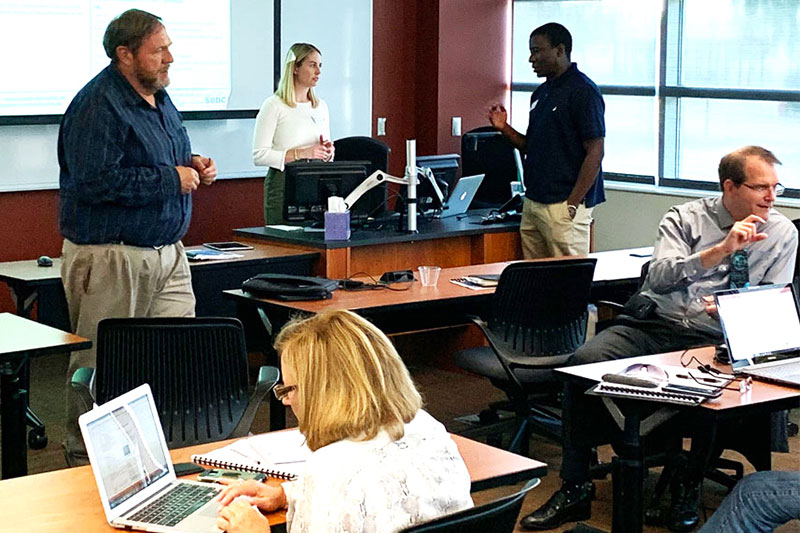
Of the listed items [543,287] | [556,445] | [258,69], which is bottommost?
[556,445]

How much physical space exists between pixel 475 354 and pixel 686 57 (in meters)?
4.10

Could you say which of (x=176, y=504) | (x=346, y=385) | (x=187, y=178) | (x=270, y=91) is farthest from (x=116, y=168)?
(x=270, y=91)

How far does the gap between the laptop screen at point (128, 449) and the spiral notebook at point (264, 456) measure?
0.18 m

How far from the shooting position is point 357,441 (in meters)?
2.11

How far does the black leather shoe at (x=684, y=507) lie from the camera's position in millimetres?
4215

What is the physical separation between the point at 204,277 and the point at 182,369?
2023 mm

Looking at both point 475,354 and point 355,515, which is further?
point 475,354

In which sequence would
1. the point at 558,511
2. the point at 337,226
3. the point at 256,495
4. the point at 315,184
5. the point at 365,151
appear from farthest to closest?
the point at 365,151
the point at 315,184
the point at 337,226
the point at 558,511
the point at 256,495

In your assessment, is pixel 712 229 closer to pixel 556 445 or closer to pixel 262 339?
pixel 556 445

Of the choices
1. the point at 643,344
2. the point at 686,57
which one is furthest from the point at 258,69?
the point at 643,344

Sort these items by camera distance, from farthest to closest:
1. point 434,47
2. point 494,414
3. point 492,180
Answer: point 434,47
point 492,180
point 494,414

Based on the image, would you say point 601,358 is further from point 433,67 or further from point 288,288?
point 433,67

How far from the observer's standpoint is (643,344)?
4547mm

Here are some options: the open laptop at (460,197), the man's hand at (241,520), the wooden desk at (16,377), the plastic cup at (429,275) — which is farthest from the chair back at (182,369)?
the open laptop at (460,197)
